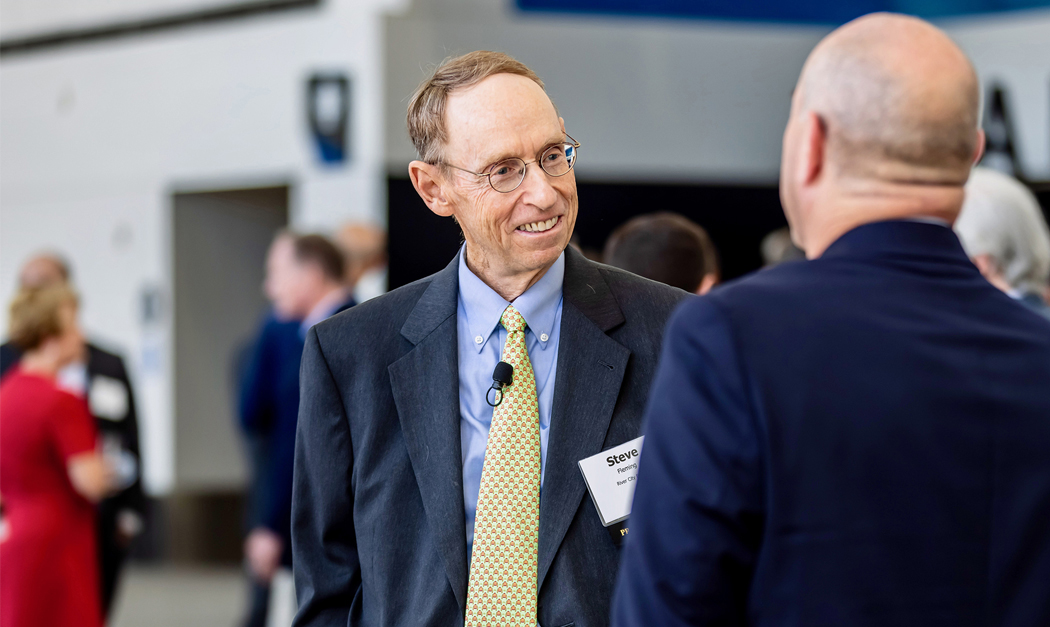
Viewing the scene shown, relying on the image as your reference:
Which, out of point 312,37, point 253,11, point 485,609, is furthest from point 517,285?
point 253,11

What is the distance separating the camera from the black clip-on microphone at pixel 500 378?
1.62 meters

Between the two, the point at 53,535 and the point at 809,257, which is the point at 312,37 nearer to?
the point at 53,535

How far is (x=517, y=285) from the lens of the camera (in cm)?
173

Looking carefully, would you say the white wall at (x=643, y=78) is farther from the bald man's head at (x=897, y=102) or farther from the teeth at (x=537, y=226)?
the bald man's head at (x=897, y=102)

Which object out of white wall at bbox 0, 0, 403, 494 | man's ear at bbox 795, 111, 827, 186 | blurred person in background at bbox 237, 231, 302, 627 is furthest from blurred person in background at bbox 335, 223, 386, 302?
man's ear at bbox 795, 111, 827, 186

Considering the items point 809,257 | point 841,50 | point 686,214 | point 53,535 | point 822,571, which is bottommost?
point 53,535

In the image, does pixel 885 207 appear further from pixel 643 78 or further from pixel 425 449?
pixel 643 78

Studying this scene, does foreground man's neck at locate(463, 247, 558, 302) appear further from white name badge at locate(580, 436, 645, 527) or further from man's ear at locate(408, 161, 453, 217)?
white name badge at locate(580, 436, 645, 527)

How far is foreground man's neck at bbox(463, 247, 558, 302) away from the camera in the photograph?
5.67 ft

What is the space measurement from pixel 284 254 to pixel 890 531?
374 cm

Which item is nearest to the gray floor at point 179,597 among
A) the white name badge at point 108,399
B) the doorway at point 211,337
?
the doorway at point 211,337

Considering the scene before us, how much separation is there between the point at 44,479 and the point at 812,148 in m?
3.74

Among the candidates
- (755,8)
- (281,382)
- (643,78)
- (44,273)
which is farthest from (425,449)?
(755,8)

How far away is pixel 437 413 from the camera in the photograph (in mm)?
1636
